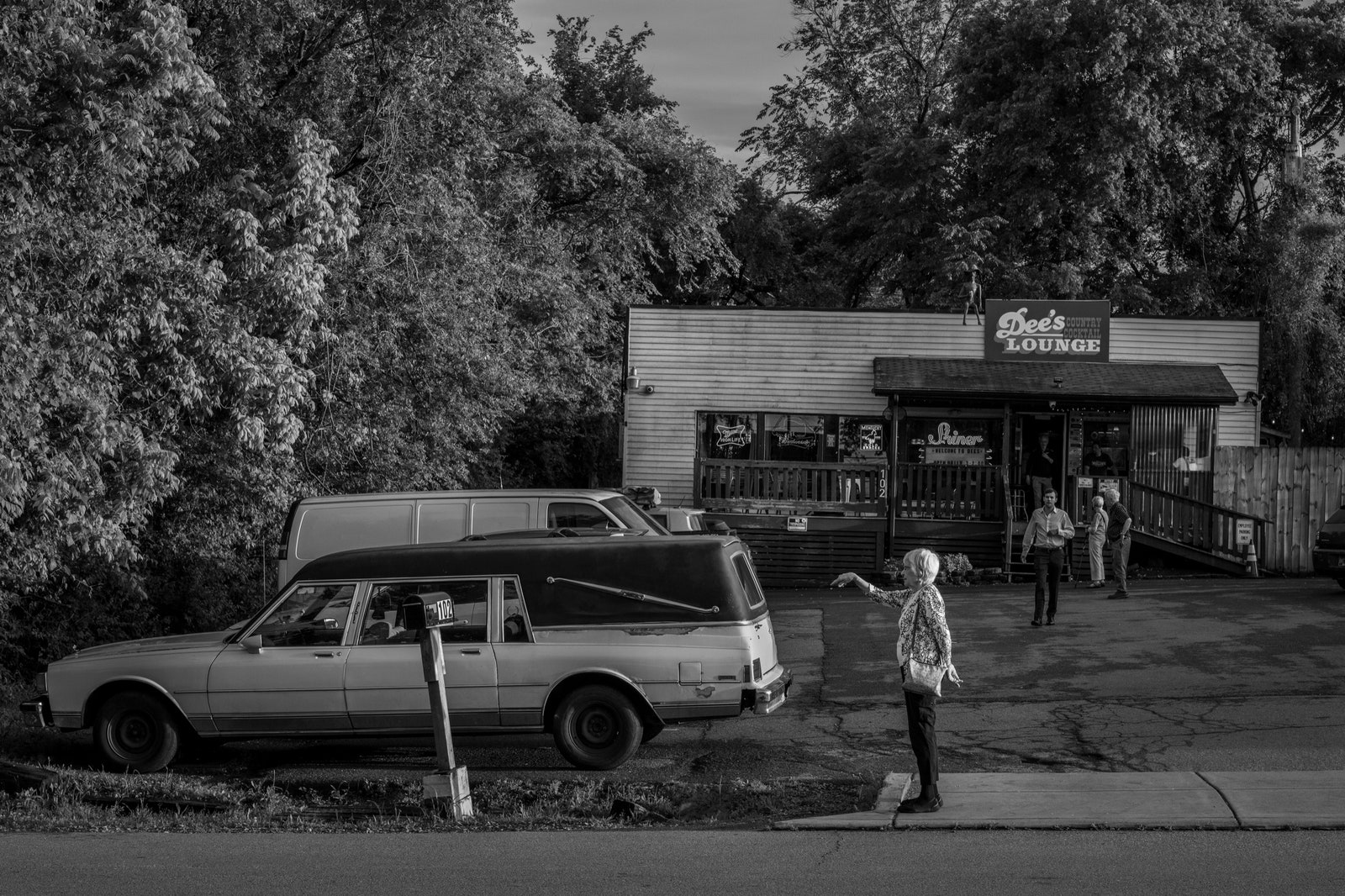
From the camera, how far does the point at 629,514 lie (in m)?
14.7

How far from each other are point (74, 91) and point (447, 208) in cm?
695

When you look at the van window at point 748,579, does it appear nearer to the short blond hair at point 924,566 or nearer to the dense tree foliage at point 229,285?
the short blond hair at point 924,566

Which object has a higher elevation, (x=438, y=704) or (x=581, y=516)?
(x=581, y=516)

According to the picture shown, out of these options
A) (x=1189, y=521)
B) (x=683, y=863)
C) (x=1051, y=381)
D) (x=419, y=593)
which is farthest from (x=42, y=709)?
(x=1189, y=521)

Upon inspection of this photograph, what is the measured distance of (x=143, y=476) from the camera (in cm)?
1485

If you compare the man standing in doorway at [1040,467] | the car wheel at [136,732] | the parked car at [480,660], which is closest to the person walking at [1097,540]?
the man standing in doorway at [1040,467]

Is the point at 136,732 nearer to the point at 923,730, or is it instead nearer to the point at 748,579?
the point at 748,579

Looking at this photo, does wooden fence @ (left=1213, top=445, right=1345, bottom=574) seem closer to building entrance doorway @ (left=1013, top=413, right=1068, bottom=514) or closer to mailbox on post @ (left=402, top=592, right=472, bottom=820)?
building entrance doorway @ (left=1013, top=413, right=1068, bottom=514)

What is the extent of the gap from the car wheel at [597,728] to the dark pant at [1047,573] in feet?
25.6

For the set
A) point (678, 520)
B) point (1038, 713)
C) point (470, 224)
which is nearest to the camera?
point (1038, 713)

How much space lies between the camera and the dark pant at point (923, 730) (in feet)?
27.4

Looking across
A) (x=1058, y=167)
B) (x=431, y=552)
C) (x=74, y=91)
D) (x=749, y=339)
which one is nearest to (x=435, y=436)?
(x=749, y=339)

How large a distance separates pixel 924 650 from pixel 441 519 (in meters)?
7.47

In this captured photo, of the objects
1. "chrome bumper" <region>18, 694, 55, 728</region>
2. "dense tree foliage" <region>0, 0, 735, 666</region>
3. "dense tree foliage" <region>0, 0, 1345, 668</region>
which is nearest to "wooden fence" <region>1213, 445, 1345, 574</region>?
"dense tree foliage" <region>0, 0, 1345, 668</region>
